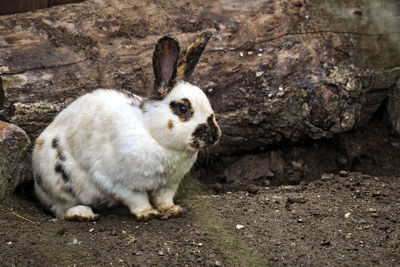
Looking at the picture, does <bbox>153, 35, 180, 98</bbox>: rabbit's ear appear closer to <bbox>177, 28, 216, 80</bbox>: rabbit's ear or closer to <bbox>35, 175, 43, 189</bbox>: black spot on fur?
<bbox>177, 28, 216, 80</bbox>: rabbit's ear

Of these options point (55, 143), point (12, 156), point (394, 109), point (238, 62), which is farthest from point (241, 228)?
point (394, 109)

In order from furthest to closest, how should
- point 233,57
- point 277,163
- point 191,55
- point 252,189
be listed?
1. point 277,163
2. point 233,57
3. point 252,189
4. point 191,55

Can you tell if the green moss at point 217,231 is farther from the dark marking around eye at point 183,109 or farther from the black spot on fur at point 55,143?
the black spot on fur at point 55,143

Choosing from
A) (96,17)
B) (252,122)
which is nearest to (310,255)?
(252,122)

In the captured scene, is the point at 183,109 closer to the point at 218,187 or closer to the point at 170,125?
the point at 170,125

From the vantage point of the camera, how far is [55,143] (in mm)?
4703

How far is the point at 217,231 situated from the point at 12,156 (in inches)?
62.0

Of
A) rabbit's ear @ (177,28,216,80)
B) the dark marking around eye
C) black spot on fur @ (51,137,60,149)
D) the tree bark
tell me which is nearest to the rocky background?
the tree bark

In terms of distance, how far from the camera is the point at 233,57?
17.7 feet

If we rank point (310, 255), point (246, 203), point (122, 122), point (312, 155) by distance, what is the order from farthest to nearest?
1. point (312, 155)
2. point (246, 203)
3. point (122, 122)
4. point (310, 255)

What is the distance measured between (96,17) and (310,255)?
8.56ft

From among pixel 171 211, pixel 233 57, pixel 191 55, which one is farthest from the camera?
pixel 233 57

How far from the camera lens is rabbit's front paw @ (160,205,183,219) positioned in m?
4.58

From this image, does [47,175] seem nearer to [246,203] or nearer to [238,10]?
[246,203]
